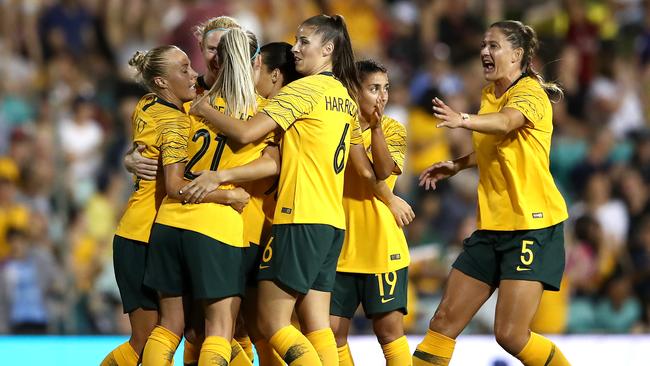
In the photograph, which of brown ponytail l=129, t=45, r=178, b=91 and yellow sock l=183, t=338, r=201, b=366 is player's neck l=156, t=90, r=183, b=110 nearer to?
brown ponytail l=129, t=45, r=178, b=91

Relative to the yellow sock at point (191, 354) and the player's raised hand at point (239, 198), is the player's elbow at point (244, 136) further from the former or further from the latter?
the yellow sock at point (191, 354)

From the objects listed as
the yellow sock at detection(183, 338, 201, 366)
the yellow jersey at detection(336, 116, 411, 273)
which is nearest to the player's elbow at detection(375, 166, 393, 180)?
the yellow jersey at detection(336, 116, 411, 273)

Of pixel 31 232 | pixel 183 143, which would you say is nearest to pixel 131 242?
pixel 183 143

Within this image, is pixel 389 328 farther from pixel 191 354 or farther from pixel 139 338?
pixel 139 338

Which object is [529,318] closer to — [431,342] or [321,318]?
[431,342]

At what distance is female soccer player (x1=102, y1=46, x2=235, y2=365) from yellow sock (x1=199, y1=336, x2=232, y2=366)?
0.67 meters

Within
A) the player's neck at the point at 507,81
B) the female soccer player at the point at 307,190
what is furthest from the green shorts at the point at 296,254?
the player's neck at the point at 507,81

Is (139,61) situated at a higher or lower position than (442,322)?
higher

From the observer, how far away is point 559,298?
9992 mm

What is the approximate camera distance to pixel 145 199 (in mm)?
6191

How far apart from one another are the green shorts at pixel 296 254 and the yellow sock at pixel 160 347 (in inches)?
22.1

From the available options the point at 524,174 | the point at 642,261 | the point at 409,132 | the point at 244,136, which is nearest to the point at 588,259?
the point at 642,261

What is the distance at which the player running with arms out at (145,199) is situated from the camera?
6121 millimetres

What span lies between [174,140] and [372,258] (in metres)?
1.33
